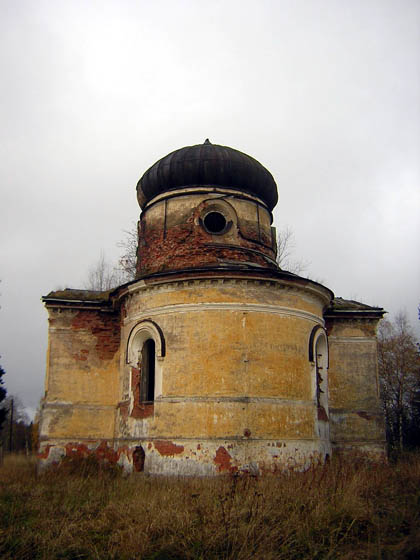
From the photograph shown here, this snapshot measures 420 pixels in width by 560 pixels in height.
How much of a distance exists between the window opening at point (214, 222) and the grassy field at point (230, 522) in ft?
25.9

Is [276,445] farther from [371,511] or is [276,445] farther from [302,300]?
[371,511]

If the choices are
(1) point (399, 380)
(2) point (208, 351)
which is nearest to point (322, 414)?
(2) point (208, 351)

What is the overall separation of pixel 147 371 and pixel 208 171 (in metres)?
5.94

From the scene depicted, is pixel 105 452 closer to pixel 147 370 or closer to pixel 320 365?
pixel 147 370

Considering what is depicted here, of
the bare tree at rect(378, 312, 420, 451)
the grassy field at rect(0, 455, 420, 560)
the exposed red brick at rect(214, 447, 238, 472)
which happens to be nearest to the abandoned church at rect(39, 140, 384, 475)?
the exposed red brick at rect(214, 447, 238, 472)

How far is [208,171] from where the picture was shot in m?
15.0

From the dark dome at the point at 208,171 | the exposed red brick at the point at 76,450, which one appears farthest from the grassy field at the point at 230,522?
the dark dome at the point at 208,171

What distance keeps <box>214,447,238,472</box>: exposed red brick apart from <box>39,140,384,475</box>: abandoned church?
0.02 meters

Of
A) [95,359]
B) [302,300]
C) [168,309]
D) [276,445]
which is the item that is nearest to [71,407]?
[95,359]

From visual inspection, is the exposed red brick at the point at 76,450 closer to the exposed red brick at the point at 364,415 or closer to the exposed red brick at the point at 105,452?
the exposed red brick at the point at 105,452

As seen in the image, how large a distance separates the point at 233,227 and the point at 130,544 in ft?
31.6

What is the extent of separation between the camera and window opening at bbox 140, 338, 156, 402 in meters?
13.6

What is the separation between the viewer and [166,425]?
12148mm

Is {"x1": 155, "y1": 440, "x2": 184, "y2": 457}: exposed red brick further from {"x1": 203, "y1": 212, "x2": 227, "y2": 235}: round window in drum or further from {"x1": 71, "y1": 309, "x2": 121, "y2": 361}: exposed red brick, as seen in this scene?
{"x1": 203, "y1": 212, "x2": 227, "y2": 235}: round window in drum
